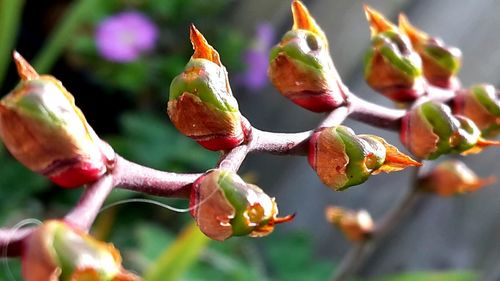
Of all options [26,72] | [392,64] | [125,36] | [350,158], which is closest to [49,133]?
[26,72]

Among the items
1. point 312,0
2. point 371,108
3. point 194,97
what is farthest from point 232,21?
point 194,97

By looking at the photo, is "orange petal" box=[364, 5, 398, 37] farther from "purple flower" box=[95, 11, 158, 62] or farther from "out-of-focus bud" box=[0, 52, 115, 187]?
"purple flower" box=[95, 11, 158, 62]

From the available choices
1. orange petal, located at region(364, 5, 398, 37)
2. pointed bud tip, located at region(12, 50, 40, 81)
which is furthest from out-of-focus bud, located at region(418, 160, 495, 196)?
pointed bud tip, located at region(12, 50, 40, 81)

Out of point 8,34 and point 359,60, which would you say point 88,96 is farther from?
point 359,60

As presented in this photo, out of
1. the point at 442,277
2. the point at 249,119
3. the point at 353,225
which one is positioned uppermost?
the point at 353,225

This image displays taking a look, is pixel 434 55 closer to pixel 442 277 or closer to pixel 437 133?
pixel 437 133

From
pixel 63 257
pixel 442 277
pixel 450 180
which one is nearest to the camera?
pixel 63 257

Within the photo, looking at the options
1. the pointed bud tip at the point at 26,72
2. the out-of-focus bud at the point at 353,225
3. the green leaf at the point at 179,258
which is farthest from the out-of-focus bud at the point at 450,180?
the pointed bud tip at the point at 26,72
